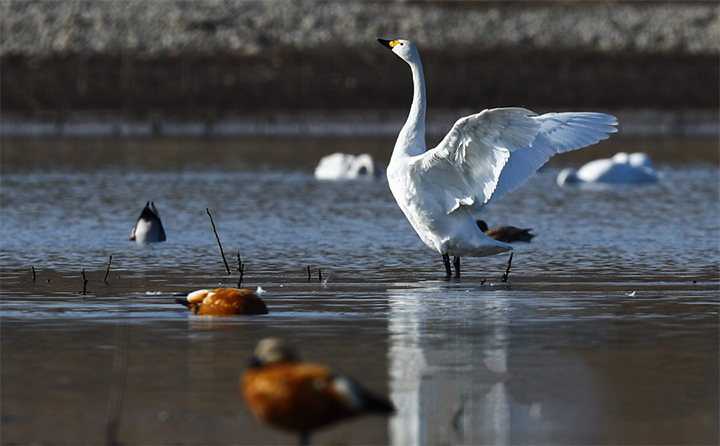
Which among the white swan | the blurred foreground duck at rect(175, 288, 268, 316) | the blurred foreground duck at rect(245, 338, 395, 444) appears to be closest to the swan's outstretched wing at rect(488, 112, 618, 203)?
the blurred foreground duck at rect(175, 288, 268, 316)

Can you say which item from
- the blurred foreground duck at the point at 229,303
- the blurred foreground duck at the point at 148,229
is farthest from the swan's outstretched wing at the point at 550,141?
the blurred foreground duck at the point at 148,229

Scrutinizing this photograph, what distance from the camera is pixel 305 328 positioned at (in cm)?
817

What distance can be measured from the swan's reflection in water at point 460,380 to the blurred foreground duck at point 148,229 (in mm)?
4721

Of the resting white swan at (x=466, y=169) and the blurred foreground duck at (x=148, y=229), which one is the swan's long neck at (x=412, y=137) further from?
the blurred foreground duck at (x=148, y=229)

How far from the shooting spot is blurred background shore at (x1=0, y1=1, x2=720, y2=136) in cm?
3672

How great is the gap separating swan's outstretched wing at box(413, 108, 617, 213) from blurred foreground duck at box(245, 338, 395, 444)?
477 centimetres

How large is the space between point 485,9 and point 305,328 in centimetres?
4835

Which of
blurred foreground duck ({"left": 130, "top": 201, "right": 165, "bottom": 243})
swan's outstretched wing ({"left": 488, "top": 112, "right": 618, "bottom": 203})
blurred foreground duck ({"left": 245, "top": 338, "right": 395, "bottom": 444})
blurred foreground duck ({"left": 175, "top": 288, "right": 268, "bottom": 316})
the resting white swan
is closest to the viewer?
blurred foreground duck ({"left": 245, "top": 338, "right": 395, "bottom": 444})

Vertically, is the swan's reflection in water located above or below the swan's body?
Answer: below

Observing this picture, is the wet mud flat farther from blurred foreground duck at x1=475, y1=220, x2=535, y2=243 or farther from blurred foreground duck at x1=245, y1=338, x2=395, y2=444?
blurred foreground duck at x1=475, y1=220, x2=535, y2=243

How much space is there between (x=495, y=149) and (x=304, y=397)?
526 cm

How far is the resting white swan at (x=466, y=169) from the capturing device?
1008cm

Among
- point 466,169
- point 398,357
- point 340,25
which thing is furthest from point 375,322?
A: point 340,25

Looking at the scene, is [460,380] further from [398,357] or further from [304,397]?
[304,397]
